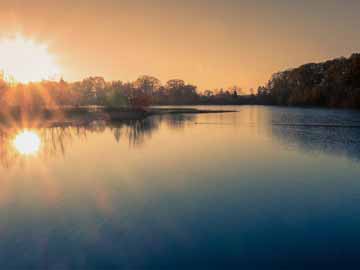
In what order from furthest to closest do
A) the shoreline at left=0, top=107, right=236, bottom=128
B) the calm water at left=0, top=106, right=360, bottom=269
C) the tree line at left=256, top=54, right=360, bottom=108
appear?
the tree line at left=256, top=54, right=360, bottom=108 → the shoreline at left=0, top=107, right=236, bottom=128 → the calm water at left=0, top=106, right=360, bottom=269

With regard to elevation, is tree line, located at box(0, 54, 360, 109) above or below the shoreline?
above

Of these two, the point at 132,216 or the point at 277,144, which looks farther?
the point at 277,144

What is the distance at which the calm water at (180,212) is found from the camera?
5.13 meters

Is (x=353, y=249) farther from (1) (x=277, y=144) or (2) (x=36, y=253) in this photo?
(1) (x=277, y=144)

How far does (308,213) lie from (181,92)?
419ft

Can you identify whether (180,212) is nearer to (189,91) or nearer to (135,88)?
(135,88)

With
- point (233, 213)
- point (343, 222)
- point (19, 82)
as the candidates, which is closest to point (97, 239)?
point (233, 213)

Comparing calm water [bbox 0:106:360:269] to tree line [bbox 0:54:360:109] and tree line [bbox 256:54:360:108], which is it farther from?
tree line [bbox 256:54:360:108]

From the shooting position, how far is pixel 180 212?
712 centimetres

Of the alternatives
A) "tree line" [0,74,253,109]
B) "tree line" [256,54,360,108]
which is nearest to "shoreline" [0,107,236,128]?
"tree line" [0,74,253,109]

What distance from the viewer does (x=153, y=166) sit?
1238 centimetres

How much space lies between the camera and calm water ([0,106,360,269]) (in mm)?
5133

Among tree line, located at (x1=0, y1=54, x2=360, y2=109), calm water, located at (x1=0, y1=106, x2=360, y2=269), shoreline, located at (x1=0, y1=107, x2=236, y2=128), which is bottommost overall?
calm water, located at (x1=0, y1=106, x2=360, y2=269)

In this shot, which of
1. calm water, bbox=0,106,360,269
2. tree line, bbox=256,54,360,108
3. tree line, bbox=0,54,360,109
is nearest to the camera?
calm water, bbox=0,106,360,269
